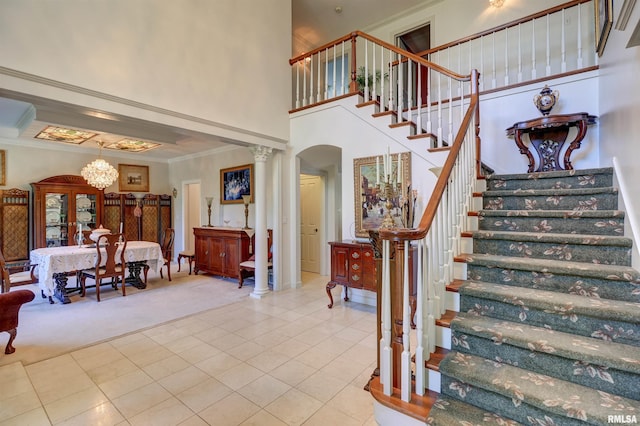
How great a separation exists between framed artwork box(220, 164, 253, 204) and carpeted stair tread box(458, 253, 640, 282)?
4725 millimetres

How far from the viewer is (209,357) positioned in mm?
2719

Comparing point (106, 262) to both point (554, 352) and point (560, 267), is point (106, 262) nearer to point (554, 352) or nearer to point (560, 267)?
point (554, 352)

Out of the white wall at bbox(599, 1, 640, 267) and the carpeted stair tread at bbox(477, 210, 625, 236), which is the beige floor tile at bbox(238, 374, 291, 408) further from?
the white wall at bbox(599, 1, 640, 267)

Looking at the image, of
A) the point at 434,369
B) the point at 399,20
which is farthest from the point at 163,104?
the point at 399,20

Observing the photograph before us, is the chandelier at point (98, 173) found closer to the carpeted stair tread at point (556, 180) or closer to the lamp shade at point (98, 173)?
the lamp shade at point (98, 173)

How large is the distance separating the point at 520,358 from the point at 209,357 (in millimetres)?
2470

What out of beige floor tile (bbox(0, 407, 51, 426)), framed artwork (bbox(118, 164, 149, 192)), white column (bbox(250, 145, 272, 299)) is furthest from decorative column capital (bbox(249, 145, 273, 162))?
framed artwork (bbox(118, 164, 149, 192))

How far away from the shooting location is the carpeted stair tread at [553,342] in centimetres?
141

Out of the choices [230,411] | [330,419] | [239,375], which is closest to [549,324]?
[330,419]

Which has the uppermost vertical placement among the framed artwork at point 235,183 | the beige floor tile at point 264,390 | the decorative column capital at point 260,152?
the decorative column capital at point 260,152

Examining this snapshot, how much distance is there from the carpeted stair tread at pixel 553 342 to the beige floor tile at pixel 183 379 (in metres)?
2.00

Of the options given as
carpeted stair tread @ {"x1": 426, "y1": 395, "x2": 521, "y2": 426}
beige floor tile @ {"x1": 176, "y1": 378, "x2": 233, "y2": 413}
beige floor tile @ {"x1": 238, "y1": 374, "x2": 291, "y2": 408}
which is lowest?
beige floor tile @ {"x1": 238, "y1": 374, "x2": 291, "y2": 408}

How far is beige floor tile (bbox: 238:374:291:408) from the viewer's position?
211 cm

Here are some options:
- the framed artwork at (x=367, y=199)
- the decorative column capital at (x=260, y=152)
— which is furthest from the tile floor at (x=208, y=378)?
the decorative column capital at (x=260, y=152)
